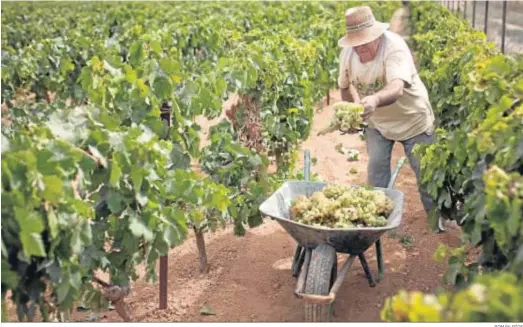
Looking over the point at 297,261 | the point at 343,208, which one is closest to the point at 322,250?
the point at 343,208

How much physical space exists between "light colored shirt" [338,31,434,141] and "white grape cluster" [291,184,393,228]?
1.01m

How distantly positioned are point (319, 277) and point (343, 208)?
18.8 inches

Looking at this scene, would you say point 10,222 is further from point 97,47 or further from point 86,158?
point 97,47

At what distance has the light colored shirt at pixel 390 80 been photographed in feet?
17.2

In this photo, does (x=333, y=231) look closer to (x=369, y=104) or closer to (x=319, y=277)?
(x=319, y=277)

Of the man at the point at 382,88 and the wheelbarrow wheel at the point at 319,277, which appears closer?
the wheelbarrow wheel at the point at 319,277

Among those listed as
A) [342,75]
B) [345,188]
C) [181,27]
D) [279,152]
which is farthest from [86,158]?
[181,27]

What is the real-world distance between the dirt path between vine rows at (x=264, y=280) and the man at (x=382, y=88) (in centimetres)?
42

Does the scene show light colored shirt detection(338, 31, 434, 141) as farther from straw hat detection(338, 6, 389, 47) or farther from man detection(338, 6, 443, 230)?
straw hat detection(338, 6, 389, 47)

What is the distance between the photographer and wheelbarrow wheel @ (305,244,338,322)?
4.04 meters

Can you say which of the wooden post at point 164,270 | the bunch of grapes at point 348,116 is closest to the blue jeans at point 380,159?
the bunch of grapes at point 348,116

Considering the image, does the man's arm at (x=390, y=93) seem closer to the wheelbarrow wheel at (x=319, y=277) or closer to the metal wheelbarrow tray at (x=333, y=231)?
the metal wheelbarrow tray at (x=333, y=231)

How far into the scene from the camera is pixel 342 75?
5.67 metres

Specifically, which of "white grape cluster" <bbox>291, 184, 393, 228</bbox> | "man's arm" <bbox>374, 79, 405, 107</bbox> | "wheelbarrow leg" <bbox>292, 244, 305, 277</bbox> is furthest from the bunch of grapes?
"wheelbarrow leg" <bbox>292, 244, 305, 277</bbox>
